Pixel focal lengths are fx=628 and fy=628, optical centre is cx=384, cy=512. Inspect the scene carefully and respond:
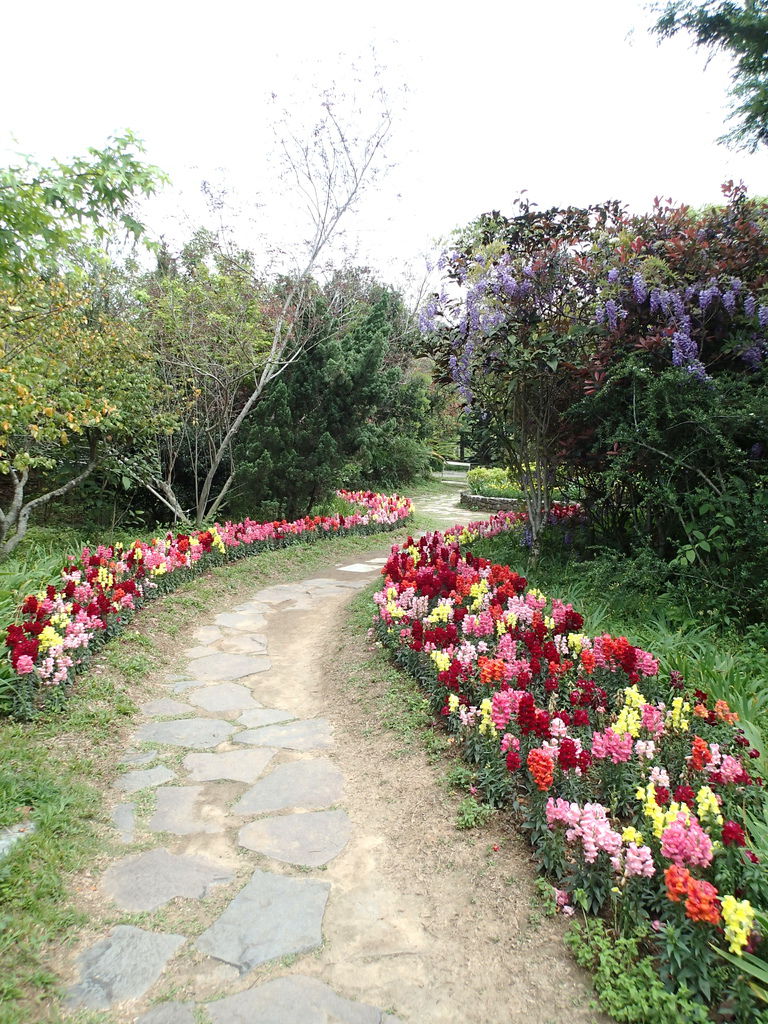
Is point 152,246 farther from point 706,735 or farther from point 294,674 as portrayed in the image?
point 706,735

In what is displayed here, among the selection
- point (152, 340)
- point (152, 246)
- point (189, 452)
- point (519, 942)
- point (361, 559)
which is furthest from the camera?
point (189, 452)

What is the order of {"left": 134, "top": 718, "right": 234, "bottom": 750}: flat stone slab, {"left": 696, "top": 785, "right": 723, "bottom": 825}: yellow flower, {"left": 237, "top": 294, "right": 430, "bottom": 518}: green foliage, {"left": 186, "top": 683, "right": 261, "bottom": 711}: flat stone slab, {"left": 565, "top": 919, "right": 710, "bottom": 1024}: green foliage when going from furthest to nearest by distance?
{"left": 237, "top": 294, "right": 430, "bottom": 518}: green foliage < {"left": 186, "top": 683, "right": 261, "bottom": 711}: flat stone slab < {"left": 134, "top": 718, "right": 234, "bottom": 750}: flat stone slab < {"left": 696, "top": 785, "right": 723, "bottom": 825}: yellow flower < {"left": 565, "top": 919, "right": 710, "bottom": 1024}: green foliage

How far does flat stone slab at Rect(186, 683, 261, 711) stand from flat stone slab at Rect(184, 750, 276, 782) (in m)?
0.57

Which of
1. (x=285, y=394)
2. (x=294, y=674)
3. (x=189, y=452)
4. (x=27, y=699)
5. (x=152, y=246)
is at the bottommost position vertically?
(x=294, y=674)

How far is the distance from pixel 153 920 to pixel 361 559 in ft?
20.4

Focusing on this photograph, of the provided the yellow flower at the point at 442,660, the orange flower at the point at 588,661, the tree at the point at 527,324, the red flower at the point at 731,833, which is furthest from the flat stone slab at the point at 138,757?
the tree at the point at 527,324

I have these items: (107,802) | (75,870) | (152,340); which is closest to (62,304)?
(152,340)

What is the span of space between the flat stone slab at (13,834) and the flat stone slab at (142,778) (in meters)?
0.46

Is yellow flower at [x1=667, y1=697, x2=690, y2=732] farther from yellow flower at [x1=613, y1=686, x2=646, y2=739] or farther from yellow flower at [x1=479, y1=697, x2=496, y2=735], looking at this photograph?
yellow flower at [x1=479, y1=697, x2=496, y2=735]

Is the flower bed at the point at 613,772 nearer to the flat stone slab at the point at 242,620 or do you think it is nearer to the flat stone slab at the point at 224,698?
the flat stone slab at the point at 224,698

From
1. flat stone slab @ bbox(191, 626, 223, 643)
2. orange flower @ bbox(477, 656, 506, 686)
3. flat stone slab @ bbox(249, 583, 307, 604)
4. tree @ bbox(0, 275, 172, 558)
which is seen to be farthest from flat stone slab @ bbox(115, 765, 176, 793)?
flat stone slab @ bbox(249, 583, 307, 604)

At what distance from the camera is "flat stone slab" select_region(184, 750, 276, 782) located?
116 inches

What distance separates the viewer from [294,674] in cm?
438

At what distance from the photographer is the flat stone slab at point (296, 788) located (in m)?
2.73
